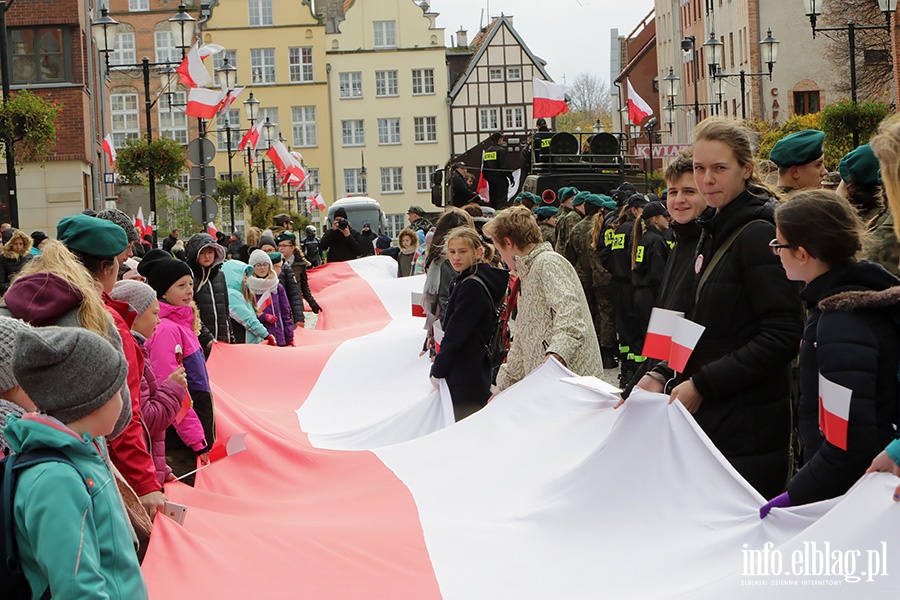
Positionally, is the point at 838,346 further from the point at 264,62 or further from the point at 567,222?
the point at 264,62

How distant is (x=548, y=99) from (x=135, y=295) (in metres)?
25.8

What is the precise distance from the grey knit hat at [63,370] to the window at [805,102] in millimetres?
62200

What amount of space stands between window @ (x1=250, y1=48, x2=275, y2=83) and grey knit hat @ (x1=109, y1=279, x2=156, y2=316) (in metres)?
80.7

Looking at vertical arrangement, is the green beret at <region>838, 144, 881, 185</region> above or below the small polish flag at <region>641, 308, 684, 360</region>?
above

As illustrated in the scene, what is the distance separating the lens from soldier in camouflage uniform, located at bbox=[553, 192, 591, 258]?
1631 centimetres

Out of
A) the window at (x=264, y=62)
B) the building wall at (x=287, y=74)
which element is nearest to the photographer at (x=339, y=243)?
the building wall at (x=287, y=74)

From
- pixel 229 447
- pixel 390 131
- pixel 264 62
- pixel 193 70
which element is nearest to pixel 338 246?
pixel 193 70

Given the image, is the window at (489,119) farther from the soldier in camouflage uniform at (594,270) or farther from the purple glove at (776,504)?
the purple glove at (776,504)

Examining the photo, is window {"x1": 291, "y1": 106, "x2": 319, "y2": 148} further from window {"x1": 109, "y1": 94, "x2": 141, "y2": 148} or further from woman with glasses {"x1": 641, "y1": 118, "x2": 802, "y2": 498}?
woman with glasses {"x1": 641, "y1": 118, "x2": 802, "y2": 498}

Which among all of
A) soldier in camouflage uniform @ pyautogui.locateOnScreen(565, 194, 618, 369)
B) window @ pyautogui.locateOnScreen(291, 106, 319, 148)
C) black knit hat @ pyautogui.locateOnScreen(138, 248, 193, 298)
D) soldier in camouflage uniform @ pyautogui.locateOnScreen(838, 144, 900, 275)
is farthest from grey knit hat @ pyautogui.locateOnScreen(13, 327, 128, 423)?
window @ pyautogui.locateOnScreen(291, 106, 319, 148)

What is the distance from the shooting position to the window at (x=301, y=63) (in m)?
84.9

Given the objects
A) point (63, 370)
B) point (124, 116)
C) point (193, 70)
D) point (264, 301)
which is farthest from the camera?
point (124, 116)

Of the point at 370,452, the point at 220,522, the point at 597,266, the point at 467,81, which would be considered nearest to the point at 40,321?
the point at 220,522

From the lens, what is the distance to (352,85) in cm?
8519
